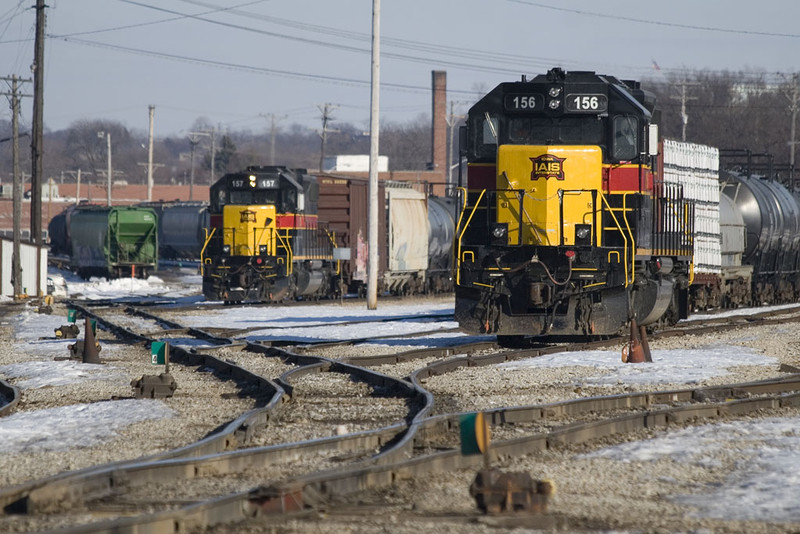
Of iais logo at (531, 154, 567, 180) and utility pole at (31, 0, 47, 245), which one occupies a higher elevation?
utility pole at (31, 0, 47, 245)

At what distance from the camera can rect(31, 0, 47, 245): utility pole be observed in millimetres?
38031

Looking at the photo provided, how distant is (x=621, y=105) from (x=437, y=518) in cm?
1060

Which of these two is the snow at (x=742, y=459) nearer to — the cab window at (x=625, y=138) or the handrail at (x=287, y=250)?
the cab window at (x=625, y=138)

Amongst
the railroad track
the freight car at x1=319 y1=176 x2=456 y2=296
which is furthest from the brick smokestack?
the railroad track

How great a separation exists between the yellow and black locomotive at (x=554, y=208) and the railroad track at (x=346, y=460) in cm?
445

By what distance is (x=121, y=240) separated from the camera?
48219 millimetres

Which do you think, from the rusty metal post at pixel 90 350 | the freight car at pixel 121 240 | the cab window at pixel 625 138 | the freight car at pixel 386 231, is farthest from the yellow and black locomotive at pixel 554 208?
the freight car at pixel 121 240

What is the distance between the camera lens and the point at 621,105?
1508 cm

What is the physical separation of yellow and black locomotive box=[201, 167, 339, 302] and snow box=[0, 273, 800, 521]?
4043mm

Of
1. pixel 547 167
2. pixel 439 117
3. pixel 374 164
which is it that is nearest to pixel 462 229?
pixel 547 167

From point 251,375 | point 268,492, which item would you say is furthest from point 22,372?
point 268,492

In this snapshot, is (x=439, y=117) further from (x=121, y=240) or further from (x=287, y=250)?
(x=287, y=250)

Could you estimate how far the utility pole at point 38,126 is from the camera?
1497 inches

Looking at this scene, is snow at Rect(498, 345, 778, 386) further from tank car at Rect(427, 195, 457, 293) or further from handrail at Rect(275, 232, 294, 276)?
tank car at Rect(427, 195, 457, 293)
